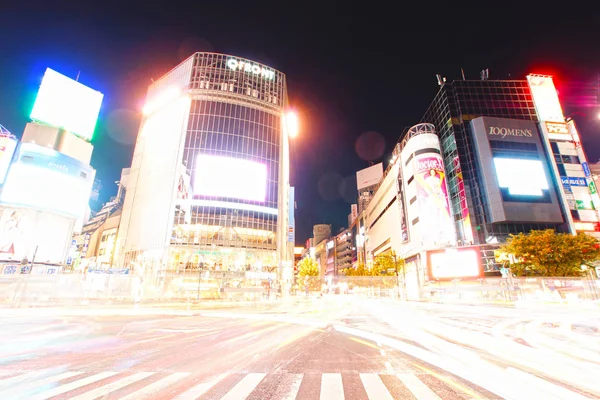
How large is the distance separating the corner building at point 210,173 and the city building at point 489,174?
3220cm

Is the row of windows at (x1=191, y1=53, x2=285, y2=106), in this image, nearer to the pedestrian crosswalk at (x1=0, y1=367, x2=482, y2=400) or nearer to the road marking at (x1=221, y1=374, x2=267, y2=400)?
the pedestrian crosswalk at (x1=0, y1=367, x2=482, y2=400)

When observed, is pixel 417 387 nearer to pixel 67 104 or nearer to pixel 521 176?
pixel 521 176

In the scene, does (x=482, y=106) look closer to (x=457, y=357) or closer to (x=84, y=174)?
(x=457, y=357)

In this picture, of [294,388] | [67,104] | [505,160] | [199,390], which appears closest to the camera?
[199,390]

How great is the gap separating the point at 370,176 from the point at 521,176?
7219cm

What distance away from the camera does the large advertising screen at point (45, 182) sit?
4856 cm

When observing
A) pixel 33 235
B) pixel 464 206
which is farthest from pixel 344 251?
pixel 33 235

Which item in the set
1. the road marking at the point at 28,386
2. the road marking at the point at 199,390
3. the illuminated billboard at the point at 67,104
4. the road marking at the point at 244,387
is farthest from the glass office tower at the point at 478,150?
the illuminated billboard at the point at 67,104

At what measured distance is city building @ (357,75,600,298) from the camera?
2114 inches

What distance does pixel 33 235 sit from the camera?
5119cm

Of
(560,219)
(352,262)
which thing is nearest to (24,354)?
(560,219)

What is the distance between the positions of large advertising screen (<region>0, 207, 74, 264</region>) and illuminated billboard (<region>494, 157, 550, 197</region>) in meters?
83.3

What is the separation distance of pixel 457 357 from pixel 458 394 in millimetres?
3100

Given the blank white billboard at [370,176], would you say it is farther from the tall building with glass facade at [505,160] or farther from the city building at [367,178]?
the tall building with glass facade at [505,160]
